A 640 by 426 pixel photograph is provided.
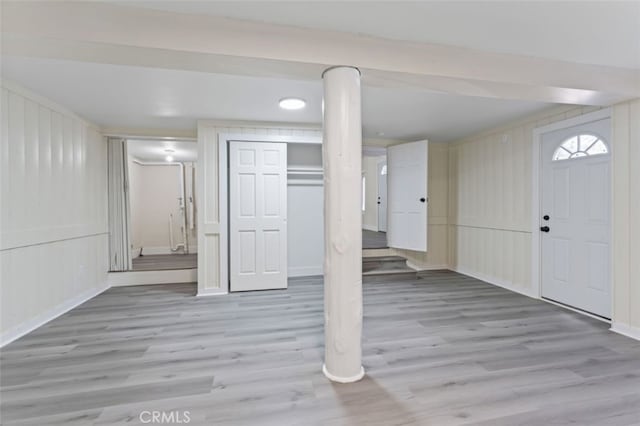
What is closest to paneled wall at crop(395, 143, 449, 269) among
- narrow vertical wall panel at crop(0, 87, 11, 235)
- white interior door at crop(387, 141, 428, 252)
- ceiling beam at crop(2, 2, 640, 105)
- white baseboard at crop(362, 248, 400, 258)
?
white baseboard at crop(362, 248, 400, 258)

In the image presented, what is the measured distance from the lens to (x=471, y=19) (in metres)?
1.83

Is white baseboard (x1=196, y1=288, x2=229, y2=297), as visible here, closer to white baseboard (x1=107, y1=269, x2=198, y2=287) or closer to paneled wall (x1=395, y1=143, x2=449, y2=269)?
white baseboard (x1=107, y1=269, x2=198, y2=287)

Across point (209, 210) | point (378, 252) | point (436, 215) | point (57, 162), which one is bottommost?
point (378, 252)

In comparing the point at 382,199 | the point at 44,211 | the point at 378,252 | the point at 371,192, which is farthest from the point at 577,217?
the point at 371,192

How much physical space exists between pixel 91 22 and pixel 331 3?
51.8 inches

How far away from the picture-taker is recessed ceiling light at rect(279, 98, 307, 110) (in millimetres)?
3211

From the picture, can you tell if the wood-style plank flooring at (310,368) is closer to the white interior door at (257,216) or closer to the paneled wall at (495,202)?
the white interior door at (257,216)

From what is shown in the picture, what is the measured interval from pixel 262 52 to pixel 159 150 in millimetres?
4668

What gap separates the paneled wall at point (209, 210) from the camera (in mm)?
3996

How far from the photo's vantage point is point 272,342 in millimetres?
2605

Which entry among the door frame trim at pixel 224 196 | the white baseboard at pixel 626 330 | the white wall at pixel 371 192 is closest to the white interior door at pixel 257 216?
the door frame trim at pixel 224 196

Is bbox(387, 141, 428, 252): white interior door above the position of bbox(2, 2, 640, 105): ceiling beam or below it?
below

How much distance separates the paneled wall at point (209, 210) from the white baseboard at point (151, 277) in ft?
2.59

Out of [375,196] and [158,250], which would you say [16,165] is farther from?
[375,196]
